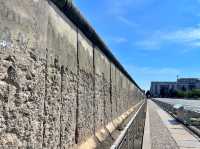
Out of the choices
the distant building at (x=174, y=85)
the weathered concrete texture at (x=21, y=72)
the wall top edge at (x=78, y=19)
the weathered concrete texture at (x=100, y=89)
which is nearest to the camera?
the weathered concrete texture at (x=21, y=72)

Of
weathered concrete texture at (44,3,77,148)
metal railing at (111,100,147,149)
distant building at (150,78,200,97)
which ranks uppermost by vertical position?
distant building at (150,78,200,97)

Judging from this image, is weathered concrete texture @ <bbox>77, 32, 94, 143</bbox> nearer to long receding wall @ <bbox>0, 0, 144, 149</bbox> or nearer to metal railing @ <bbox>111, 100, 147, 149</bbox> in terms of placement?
long receding wall @ <bbox>0, 0, 144, 149</bbox>

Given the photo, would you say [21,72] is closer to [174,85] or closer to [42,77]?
[42,77]

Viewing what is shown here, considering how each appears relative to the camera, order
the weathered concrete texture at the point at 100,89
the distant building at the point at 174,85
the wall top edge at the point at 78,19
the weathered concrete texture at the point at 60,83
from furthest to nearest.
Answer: the distant building at the point at 174,85 → the weathered concrete texture at the point at 100,89 → the wall top edge at the point at 78,19 → the weathered concrete texture at the point at 60,83

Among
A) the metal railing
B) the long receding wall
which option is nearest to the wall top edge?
the long receding wall

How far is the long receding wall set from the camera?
3102 millimetres

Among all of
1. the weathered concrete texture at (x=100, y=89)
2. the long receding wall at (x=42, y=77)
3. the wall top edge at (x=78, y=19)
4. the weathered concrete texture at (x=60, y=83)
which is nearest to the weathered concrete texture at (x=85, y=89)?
the long receding wall at (x=42, y=77)

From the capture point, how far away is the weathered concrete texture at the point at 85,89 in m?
5.86

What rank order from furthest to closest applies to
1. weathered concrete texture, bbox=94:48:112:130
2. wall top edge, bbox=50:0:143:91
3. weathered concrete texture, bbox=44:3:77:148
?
weathered concrete texture, bbox=94:48:112:130 → wall top edge, bbox=50:0:143:91 → weathered concrete texture, bbox=44:3:77:148

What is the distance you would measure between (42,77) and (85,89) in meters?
2.49

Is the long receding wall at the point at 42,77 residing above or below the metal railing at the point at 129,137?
above

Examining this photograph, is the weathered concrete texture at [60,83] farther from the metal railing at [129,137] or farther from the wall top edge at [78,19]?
the metal railing at [129,137]

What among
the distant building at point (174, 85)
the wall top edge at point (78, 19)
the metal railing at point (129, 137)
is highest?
the distant building at point (174, 85)

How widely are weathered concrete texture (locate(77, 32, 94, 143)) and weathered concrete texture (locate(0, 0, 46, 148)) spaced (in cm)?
198
